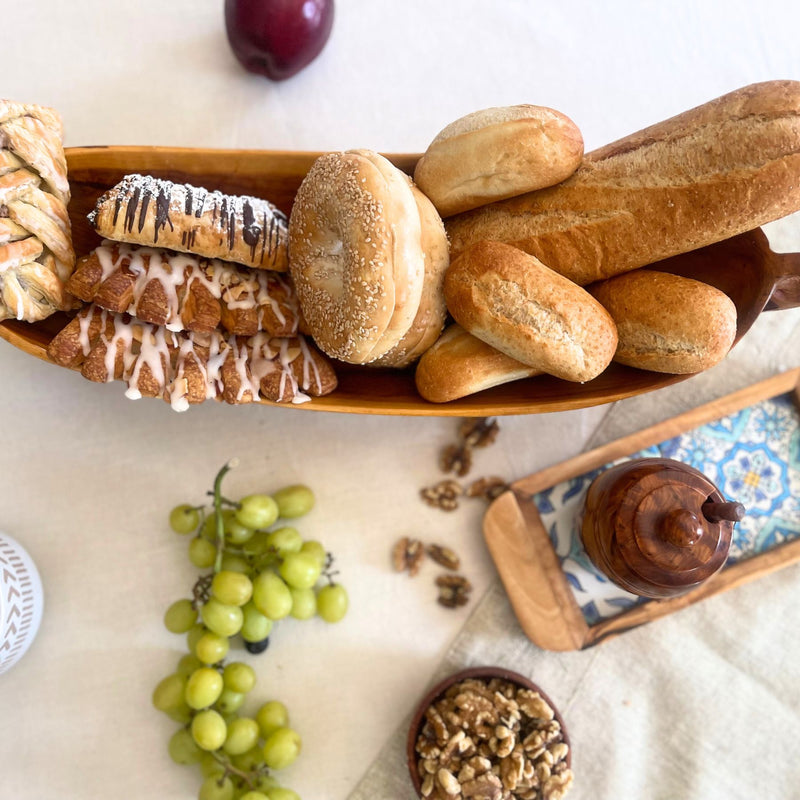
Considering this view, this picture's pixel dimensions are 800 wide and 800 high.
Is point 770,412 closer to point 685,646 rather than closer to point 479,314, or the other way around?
point 685,646

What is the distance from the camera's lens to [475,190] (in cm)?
82

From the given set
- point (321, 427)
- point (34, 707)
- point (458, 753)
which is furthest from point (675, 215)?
point (34, 707)

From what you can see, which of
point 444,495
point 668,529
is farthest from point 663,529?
point 444,495

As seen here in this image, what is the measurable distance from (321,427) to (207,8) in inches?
27.9

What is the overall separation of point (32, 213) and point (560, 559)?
88cm

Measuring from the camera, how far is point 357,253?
2.50 feet

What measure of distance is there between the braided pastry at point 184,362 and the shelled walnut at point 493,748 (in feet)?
1.64

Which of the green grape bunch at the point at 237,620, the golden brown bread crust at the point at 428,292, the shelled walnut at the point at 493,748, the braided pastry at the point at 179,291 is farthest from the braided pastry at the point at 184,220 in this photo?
the shelled walnut at the point at 493,748

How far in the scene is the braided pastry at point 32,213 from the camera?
0.77 m

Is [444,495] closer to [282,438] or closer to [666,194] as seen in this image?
[282,438]

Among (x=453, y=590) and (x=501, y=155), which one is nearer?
(x=501, y=155)

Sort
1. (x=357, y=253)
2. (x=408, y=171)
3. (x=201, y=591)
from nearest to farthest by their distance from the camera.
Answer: (x=357, y=253) → (x=408, y=171) → (x=201, y=591)

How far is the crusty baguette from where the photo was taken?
0.72m

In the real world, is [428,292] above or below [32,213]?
above
